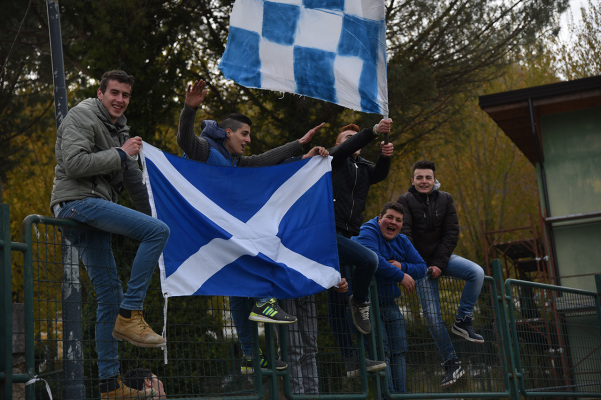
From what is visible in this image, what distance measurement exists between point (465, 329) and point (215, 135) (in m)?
3.19

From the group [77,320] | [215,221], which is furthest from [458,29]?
[77,320]

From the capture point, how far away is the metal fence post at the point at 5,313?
4.54 meters

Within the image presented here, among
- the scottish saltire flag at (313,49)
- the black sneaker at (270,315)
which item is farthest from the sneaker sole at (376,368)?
the scottish saltire flag at (313,49)

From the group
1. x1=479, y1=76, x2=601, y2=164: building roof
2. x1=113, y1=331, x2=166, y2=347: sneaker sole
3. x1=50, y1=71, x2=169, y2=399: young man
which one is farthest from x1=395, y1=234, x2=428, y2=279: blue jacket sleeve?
x1=479, y1=76, x2=601, y2=164: building roof

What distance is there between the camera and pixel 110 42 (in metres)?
14.1

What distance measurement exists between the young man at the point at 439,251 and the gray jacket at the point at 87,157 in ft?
11.1

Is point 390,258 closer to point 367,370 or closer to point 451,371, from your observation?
point 367,370

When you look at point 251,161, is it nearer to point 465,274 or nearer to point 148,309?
point 148,309

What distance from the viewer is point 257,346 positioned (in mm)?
5961

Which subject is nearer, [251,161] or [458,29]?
[251,161]

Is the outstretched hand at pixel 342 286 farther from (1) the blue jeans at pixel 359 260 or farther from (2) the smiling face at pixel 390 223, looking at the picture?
(2) the smiling face at pixel 390 223

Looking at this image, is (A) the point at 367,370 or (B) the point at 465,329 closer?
(A) the point at 367,370

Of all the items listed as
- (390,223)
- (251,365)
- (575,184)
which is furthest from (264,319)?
(575,184)

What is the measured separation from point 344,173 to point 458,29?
972cm
